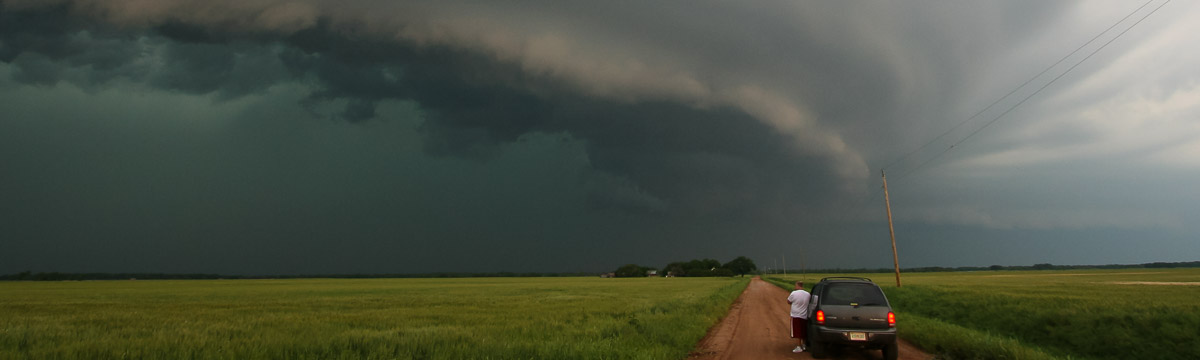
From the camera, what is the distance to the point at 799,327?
1446 cm

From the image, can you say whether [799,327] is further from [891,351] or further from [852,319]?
[891,351]

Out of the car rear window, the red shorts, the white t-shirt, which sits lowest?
the red shorts

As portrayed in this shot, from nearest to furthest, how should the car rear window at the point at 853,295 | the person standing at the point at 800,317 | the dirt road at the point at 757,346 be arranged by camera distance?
the car rear window at the point at 853,295
the dirt road at the point at 757,346
the person standing at the point at 800,317

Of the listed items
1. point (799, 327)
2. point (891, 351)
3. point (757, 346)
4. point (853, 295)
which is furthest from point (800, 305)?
point (891, 351)

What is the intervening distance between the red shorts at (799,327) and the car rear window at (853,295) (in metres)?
1.19

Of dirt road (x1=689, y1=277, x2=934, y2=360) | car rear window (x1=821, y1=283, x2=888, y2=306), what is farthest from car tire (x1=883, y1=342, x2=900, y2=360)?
dirt road (x1=689, y1=277, x2=934, y2=360)

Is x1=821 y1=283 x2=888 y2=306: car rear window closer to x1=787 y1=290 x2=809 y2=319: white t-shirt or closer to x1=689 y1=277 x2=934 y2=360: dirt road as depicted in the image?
x1=787 y1=290 x2=809 y2=319: white t-shirt

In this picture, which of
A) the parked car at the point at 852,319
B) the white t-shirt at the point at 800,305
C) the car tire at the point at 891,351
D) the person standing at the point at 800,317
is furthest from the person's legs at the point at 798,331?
the car tire at the point at 891,351

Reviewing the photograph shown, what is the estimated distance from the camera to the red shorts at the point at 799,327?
14.3 metres

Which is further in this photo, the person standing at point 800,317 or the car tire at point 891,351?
the person standing at point 800,317

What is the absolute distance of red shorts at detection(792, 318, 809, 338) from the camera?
46.9 ft

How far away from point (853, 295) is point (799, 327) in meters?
1.87

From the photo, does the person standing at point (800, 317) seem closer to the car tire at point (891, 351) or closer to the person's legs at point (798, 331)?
the person's legs at point (798, 331)

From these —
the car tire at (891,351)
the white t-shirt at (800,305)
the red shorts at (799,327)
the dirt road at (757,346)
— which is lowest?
the dirt road at (757,346)
